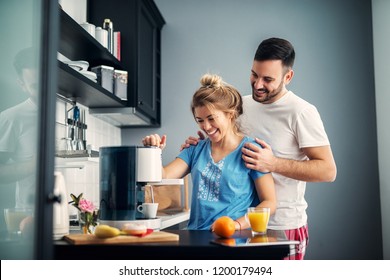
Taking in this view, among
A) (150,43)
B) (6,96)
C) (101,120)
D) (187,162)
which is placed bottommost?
(187,162)

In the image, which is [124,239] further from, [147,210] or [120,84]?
[120,84]

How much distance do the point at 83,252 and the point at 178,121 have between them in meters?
2.96

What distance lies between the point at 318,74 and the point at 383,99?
53 centimetres

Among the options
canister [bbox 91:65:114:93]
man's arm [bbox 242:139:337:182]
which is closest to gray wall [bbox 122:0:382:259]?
canister [bbox 91:65:114:93]

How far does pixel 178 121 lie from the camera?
172 inches

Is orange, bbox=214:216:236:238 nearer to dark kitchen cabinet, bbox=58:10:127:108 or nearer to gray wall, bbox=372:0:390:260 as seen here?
dark kitchen cabinet, bbox=58:10:127:108

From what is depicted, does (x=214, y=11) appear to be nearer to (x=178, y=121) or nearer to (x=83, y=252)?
(x=178, y=121)

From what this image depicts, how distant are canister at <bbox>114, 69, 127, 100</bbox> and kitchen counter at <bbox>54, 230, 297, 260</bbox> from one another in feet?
6.96

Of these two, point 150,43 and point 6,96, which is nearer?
Result: point 6,96

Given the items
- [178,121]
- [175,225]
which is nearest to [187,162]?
[175,225]

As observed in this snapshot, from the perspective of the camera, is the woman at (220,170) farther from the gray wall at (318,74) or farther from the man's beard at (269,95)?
the gray wall at (318,74)

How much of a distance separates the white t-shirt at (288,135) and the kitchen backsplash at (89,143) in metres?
1.21

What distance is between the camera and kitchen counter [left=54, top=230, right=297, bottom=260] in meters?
1.38

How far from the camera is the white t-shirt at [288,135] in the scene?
7.41 ft
